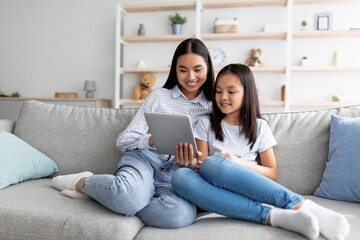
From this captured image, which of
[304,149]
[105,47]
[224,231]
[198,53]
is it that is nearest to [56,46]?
[105,47]

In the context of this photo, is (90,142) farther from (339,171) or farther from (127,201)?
(339,171)

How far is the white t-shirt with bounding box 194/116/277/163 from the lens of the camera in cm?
167

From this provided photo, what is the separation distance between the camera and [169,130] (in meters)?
1.47

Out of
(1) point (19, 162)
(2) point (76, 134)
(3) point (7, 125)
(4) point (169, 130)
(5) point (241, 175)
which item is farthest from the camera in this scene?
(3) point (7, 125)

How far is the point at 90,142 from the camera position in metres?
1.92

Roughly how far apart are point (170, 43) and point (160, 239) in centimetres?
385

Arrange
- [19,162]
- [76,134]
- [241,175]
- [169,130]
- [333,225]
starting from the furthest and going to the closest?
[76,134] < [19,162] < [169,130] < [241,175] < [333,225]

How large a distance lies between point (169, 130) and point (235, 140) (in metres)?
0.37

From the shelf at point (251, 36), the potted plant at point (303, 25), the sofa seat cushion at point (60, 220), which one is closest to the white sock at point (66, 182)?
the sofa seat cushion at point (60, 220)

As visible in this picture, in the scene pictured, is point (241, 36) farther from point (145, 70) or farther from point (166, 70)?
point (145, 70)

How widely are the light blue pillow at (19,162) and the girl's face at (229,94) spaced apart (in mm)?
921

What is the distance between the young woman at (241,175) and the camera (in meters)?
1.20

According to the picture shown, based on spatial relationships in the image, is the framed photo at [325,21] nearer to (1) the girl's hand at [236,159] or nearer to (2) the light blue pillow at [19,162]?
(1) the girl's hand at [236,159]

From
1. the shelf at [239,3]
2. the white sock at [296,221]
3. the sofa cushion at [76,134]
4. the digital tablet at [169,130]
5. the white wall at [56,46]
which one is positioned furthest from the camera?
the white wall at [56,46]
